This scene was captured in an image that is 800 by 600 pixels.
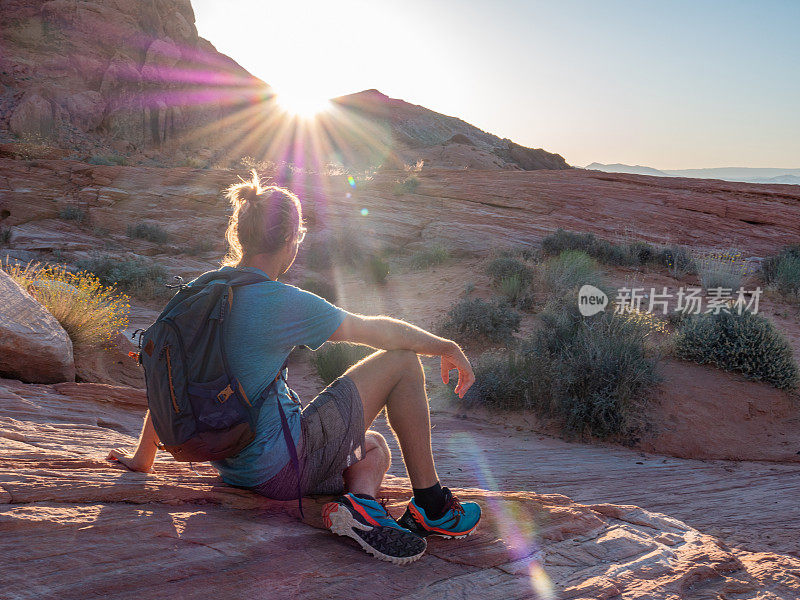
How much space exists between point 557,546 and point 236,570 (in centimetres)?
142

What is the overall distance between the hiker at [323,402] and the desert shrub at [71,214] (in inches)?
584

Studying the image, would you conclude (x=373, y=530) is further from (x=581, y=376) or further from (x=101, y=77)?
(x=101, y=77)

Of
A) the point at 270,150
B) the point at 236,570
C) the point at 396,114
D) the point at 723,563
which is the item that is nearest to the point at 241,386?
the point at 236,570

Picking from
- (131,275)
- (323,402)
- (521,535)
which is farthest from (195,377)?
(131,275)

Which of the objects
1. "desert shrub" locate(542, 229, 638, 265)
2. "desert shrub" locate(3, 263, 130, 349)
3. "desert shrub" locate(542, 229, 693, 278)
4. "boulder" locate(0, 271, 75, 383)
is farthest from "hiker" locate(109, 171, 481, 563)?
"desert shrub" locate(542, 229, 693, 278)

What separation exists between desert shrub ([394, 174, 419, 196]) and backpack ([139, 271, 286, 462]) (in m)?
16.1

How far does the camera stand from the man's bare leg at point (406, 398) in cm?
244

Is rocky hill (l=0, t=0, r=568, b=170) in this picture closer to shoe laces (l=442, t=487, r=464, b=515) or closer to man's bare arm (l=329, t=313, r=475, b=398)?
man's bare arm (l=329, t=313, r=475, b=398)

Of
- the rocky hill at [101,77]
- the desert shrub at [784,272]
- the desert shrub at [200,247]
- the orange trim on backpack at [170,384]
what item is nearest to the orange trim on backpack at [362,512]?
the orange trim on backpack at [170,384]

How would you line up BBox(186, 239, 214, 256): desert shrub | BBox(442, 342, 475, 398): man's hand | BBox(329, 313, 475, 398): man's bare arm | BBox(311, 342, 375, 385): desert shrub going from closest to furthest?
BBox(329, 313, 475, 398): man's bare arm < BBox(442, 342, 475, 398): man's hand < BBox(311, 342, 375, 385): desert shrub < BBox(186, 239, 214, 256): desert shrub

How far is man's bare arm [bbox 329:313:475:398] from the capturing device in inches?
87.4

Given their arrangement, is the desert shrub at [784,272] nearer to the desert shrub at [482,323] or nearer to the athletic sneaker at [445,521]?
the desert shrub at [482,323]

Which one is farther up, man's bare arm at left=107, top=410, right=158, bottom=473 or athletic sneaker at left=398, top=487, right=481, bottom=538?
man's bare arm at left=107, top=410, right=158, bottom=473

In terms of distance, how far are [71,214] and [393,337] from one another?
15688 mm
